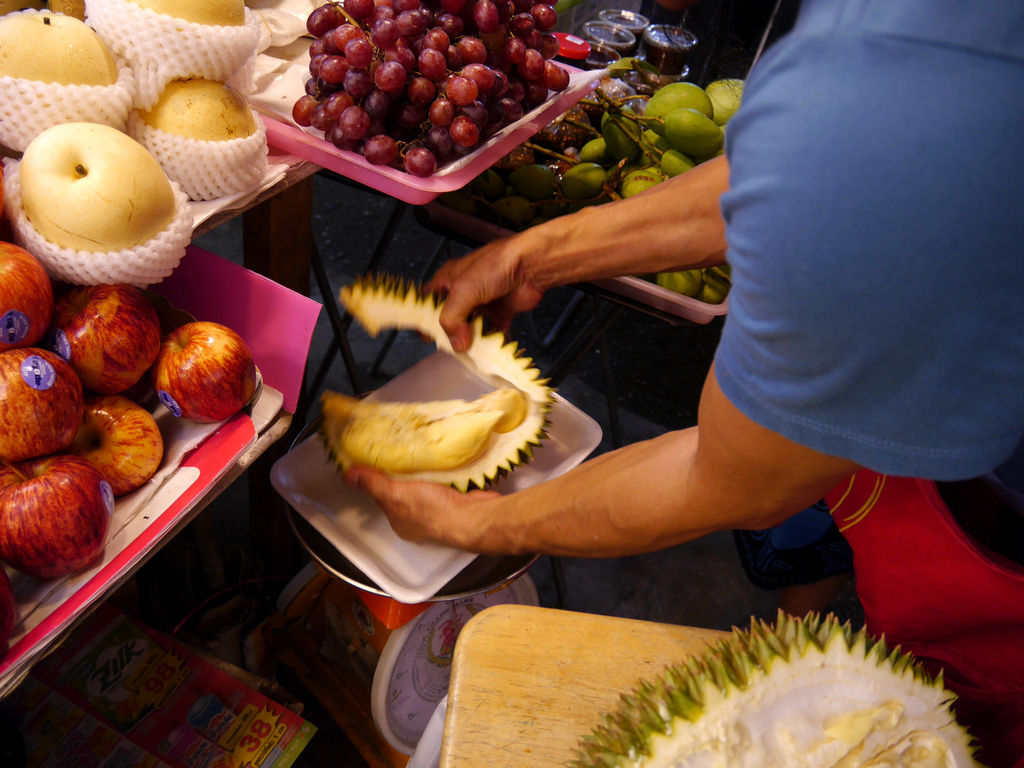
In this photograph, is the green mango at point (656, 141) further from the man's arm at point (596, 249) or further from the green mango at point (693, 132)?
the man's arm at point (596, 249)

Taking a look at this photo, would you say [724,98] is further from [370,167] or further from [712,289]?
[370,167]

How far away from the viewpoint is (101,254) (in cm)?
92

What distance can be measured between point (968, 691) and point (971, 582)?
16 centimetres

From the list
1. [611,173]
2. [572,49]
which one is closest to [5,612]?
[611,173]

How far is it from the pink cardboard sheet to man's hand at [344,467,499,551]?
206mm

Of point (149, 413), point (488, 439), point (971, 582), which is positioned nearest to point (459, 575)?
point (488, 439)

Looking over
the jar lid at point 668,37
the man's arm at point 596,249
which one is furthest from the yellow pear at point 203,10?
the jar lid at point 668,37

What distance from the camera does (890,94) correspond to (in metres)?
0.51

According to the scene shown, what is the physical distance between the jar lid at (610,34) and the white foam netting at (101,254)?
2.01 m

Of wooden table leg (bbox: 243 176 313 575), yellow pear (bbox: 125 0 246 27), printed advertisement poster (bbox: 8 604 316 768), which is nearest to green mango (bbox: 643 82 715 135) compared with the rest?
wooden table leg (bbox: 243 176 313 575)

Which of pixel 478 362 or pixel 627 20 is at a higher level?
pixel 627 20

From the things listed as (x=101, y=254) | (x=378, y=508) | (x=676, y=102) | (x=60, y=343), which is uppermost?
(x=676, y=102)

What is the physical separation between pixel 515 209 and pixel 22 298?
1.06m

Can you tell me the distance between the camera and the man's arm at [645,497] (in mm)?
717
